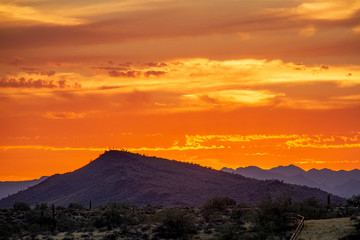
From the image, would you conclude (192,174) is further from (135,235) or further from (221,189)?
(135,235)

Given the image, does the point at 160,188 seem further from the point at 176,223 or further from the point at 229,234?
the point at 229,234

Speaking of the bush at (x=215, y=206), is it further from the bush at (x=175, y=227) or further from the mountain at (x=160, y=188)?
the mountain at (x=160, y=188)

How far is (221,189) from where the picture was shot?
6777 inches

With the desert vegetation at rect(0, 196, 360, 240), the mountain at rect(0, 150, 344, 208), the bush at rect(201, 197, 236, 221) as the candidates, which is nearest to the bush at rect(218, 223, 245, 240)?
the desert vegetation at rect(0, 196, 360, 240)

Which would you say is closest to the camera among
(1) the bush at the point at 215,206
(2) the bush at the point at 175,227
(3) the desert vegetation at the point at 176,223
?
(3) the desert vegetation at the point at 176,223

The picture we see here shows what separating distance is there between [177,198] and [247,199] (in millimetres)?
20464

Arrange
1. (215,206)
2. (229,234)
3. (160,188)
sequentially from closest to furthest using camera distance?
(229,234), (215,206), (160,188)

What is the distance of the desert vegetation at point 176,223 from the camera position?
169ft

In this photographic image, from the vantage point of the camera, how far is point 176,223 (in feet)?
186

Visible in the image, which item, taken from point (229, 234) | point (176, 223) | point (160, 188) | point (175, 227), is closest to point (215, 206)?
point (176, 223)

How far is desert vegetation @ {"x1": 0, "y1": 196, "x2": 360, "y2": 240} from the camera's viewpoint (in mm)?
51562

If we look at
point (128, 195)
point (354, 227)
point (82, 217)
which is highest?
point (128, 195)

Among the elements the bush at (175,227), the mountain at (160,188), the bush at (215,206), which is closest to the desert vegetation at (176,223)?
the bush at (175,227)

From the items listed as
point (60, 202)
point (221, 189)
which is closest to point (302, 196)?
point (221, 189)
